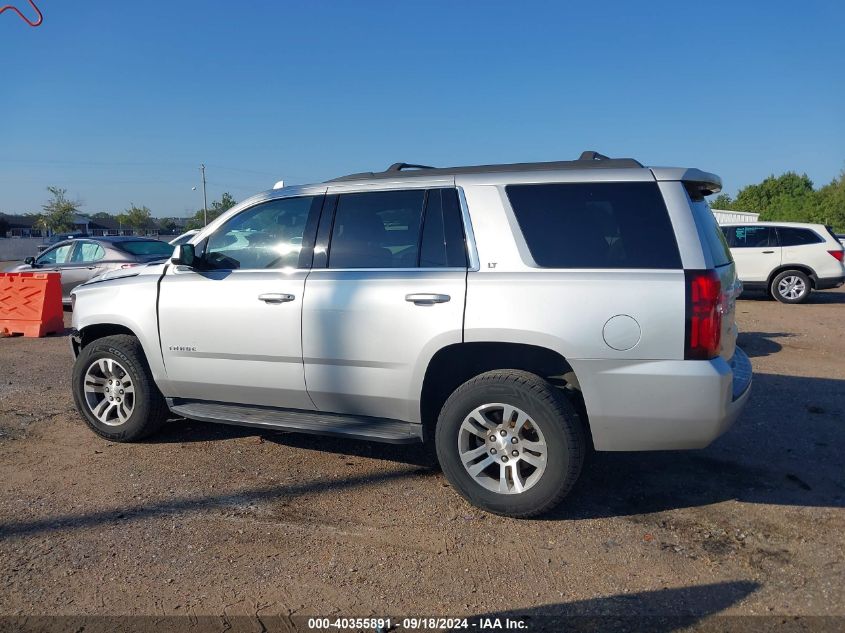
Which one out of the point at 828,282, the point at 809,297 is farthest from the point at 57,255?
the point at 809,297

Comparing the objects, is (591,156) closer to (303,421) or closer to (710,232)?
(710,232)

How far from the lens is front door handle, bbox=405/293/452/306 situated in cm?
402

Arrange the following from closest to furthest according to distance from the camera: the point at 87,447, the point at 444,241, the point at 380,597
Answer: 1. the point at 380,597
2. the point at 444,241
3. the point at 87,447

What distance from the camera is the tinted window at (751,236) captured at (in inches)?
595

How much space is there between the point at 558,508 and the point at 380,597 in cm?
140

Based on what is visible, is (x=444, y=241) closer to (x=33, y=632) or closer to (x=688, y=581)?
(x=688, y=581)

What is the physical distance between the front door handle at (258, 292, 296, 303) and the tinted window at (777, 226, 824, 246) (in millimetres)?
13777

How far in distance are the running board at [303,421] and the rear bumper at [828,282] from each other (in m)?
13.6

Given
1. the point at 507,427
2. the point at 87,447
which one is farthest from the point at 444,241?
the point at 87,447

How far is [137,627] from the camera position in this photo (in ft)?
9.65

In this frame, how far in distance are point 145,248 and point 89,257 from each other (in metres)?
1.01

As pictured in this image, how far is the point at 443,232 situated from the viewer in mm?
4238

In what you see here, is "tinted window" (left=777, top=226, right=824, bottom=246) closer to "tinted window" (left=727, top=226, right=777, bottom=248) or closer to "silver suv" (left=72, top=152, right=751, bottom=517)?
"tinted window" (left=727, top=226, right=777, bottom=248)

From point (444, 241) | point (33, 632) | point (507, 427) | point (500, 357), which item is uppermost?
point (444, 241)
